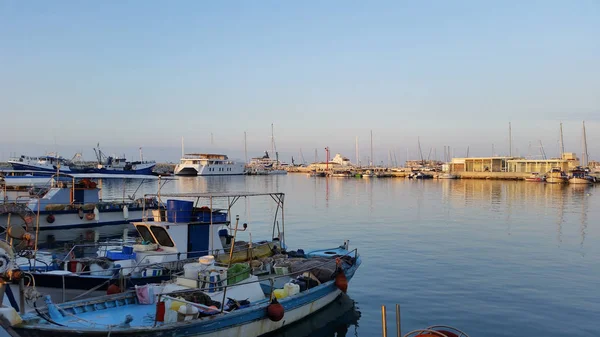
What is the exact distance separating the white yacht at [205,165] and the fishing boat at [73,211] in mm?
99912

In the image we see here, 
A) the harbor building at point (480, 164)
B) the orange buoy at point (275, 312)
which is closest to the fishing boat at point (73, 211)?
the orange buoy at point (275, 312)

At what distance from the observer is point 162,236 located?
17.0 metres

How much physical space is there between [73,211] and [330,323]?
25762mm

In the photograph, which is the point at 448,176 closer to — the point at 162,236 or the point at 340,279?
the point at 340,279

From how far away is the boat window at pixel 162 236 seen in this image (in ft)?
55.4

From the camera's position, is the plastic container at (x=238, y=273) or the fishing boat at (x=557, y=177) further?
the fishing boat at (x=557, y=177)

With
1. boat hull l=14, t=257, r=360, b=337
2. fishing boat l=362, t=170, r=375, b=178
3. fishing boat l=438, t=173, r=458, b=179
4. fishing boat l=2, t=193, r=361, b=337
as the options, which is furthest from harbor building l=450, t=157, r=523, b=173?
fishing boat l=2, t=193, r=361, b=337

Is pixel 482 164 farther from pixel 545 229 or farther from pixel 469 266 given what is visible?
pixel 469 266

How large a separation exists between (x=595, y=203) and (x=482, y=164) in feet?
245

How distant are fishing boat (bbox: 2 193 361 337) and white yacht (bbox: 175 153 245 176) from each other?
126m

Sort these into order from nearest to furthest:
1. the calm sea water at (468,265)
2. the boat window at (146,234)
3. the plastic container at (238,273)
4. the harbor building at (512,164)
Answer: the plastic container at (238,273), the calm sea water at (468,265), the boat window at (146,234), the harbor building at (512,164)

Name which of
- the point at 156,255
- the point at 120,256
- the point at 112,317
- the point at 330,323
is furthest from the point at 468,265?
the point at 112,317

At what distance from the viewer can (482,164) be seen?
5034 inches

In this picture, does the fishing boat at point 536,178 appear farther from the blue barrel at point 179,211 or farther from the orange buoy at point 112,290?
the orange buoy at point 112,290
